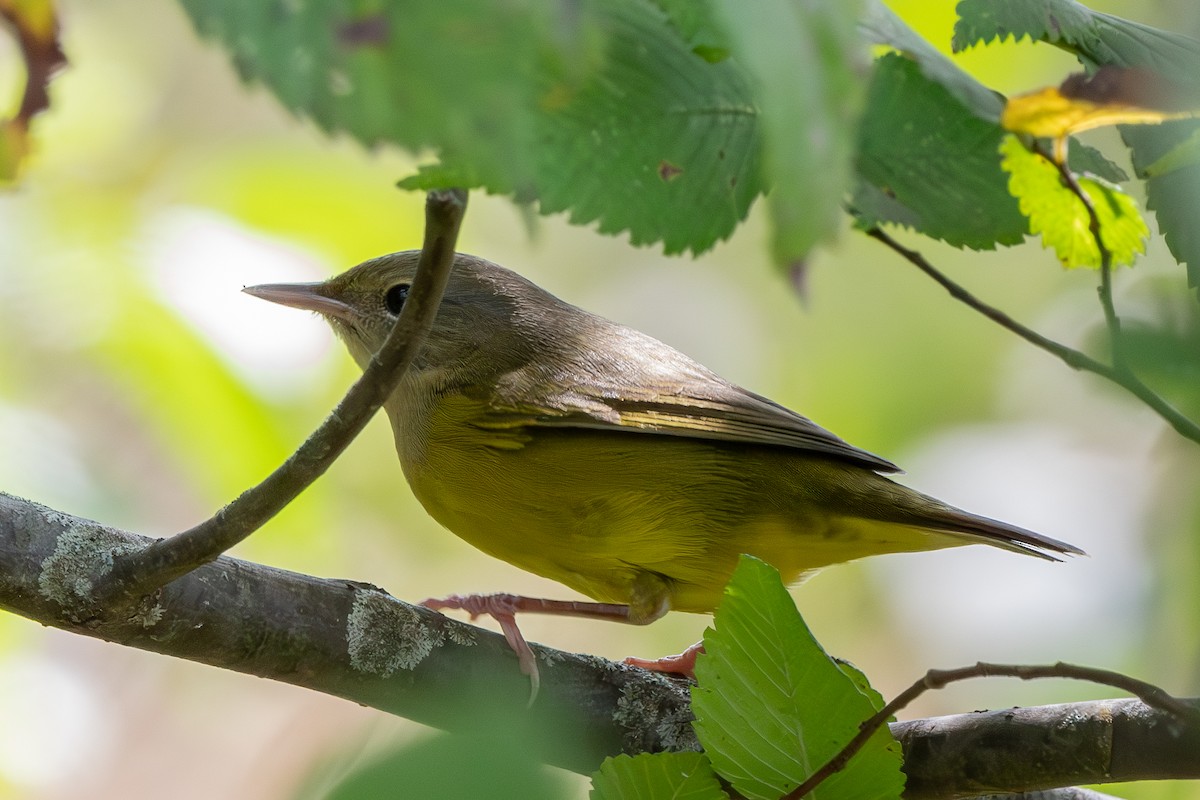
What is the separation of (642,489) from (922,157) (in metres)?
1.82

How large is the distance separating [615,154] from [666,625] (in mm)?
5911

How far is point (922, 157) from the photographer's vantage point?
1897 mm

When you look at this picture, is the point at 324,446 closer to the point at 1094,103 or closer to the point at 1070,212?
Result: the point at 1094,103

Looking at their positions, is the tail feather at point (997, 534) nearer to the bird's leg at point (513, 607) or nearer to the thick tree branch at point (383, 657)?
the thick tree branch at point (383, 657)

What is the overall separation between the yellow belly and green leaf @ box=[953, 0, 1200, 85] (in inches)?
83.8

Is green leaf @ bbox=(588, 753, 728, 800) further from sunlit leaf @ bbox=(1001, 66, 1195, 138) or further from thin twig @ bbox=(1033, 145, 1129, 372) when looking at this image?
sunlit leaf @ bbox=(1001, 66, 1195, 138)

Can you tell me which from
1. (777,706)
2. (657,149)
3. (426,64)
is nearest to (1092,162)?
(657,149)

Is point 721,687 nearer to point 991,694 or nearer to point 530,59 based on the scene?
point 530,59

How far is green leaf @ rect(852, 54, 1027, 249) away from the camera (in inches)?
73.2

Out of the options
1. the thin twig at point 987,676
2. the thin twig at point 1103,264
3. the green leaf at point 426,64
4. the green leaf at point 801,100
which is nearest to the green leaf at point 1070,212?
the thin twig at point 1103,264

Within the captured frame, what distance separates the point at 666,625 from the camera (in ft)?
23.7

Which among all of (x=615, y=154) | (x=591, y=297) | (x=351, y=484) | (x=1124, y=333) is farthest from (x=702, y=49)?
(x=591, y=297)

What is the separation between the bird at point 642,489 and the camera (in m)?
3.53

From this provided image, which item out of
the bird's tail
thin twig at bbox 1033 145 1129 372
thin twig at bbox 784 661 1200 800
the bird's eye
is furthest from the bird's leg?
thin twig at bbox 1033 145 1129 372
